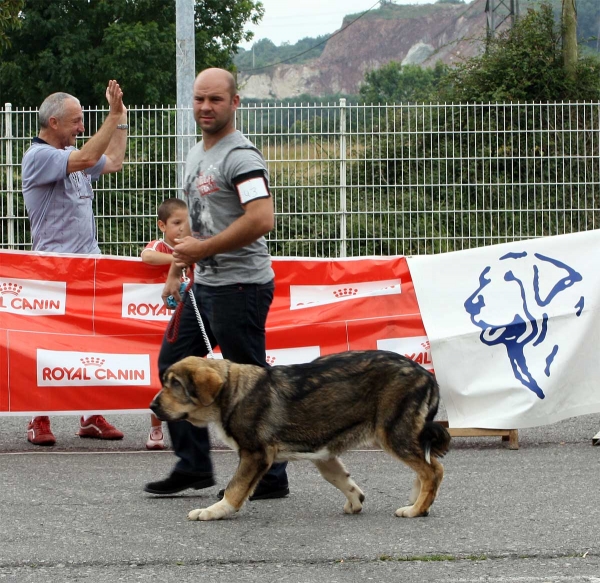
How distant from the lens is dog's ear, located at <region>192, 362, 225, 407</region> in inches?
206

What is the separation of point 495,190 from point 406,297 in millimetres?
5521

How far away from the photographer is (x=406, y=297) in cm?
771

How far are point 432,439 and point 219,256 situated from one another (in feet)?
4.42

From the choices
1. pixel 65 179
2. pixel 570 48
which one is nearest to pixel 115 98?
pixel 65 179

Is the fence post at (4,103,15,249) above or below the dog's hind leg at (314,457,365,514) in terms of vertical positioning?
above

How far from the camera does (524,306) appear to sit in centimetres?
748

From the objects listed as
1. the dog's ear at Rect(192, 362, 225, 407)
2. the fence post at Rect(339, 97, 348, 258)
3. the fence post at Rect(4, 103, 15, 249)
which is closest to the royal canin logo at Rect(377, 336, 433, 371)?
the dog's ear at Rect(192, 362, 225, 407)

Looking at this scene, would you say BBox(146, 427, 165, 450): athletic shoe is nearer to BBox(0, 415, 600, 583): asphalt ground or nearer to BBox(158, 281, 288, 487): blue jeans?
BBox(0, 415, 600, 583): asphalt ground

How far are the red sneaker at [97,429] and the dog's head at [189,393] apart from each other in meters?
2.61

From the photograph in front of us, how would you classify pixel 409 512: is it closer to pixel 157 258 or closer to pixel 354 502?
pixel 354 502

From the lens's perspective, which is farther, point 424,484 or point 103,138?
point 103,138

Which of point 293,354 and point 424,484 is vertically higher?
point 293,354

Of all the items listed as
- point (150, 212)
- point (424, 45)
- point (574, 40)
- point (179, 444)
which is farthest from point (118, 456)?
point (424, 45)

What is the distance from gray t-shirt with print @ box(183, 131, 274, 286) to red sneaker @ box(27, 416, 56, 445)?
246cm
